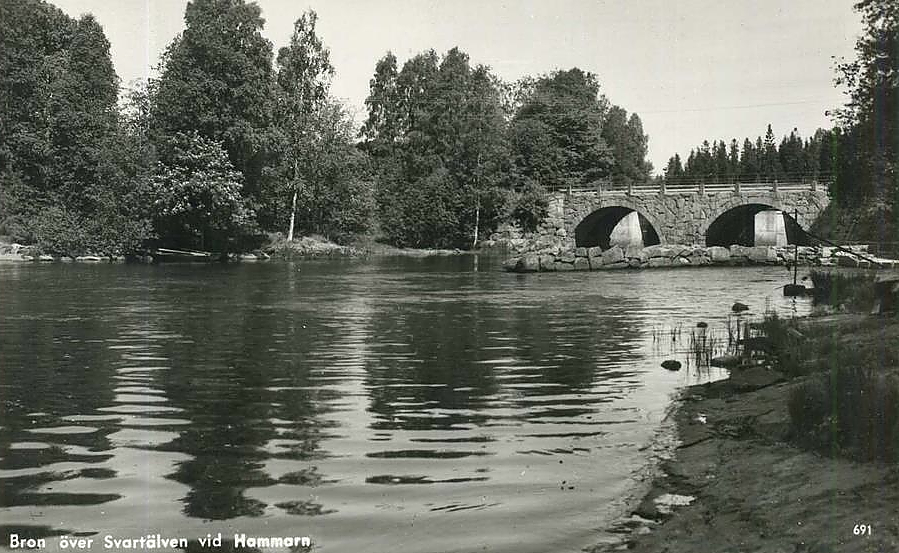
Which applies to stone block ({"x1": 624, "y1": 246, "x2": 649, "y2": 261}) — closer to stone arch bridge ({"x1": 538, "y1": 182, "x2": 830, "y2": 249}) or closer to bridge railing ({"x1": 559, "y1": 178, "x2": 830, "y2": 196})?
stone arch bridge ({"x1": 538, "y1": 182, "x2": 830, "y2": 249})

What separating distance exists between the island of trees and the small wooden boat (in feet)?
4.43

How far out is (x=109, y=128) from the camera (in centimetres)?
7150

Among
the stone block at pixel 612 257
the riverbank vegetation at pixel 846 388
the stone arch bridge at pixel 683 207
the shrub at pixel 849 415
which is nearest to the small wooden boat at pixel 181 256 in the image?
the stone block at pixel 612 257

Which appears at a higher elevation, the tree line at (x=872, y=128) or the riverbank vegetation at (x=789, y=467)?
the tree line at (x=872, y=128)

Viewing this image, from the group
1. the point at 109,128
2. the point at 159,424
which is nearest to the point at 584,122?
the point at 109,128

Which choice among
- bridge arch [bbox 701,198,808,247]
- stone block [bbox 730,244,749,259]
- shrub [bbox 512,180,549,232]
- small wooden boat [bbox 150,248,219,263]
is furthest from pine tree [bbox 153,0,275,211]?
bridge arch [bbox 701,198,808,247]

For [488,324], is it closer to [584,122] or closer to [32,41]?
[32,41]

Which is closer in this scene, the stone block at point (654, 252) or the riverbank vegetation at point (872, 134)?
the riverbank vegetation at point (872, 134)

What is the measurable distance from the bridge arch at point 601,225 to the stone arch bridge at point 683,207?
0.27ft

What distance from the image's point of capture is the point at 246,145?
6419 cm

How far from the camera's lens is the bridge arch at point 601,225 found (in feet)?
250

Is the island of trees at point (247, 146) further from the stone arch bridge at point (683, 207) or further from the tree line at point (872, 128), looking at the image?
the tree line at point (872, 128)

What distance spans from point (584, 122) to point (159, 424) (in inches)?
3343

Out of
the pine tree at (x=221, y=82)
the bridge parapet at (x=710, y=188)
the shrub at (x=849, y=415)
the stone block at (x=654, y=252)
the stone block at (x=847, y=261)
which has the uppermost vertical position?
the pine tree at (x=221, y=82)
